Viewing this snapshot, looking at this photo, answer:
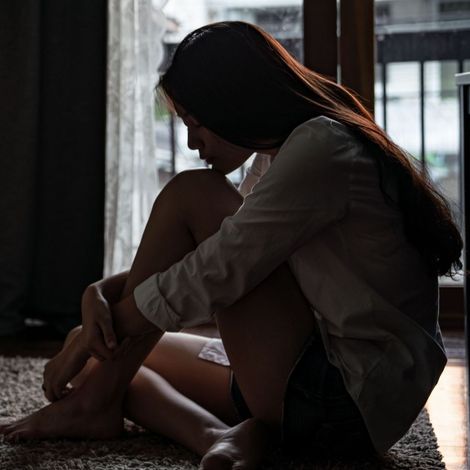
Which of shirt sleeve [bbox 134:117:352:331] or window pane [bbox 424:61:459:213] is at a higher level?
window pane [bbox 424:61:459:213]

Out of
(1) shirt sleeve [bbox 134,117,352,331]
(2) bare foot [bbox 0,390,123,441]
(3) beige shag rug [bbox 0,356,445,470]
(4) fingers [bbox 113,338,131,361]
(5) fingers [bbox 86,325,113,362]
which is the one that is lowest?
(3) beige shag rug [bbox 0,356,445,470]


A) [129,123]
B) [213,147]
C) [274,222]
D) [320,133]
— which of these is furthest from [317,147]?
[129,123]

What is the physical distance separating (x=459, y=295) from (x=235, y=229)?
1.75m

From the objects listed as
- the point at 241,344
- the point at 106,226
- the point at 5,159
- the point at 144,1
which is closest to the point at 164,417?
the point at 241,344

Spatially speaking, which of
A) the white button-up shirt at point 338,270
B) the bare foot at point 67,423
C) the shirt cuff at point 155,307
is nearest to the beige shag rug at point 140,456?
the bare foot at point 67,423

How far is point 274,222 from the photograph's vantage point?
48.4 inches

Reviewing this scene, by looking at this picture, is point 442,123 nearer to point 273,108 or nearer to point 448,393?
point 448,393

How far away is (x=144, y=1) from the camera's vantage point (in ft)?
8.82

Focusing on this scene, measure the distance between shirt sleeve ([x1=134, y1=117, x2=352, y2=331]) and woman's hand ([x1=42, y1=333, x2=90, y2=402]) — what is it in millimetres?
238

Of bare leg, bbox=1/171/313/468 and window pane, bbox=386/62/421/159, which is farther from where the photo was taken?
window pane, bbox=386/62/421/159

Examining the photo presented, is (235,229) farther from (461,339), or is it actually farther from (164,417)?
(461,339)

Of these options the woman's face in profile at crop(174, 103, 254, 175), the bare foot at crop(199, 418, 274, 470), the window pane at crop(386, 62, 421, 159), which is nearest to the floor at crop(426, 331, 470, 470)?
the bare foot at crop(199, 418, 274, 470)

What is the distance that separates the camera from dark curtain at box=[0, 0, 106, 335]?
262 centimetres

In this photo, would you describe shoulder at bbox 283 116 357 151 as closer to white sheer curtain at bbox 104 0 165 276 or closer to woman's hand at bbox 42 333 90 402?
woman's hand at bbox 42 333 90 402
